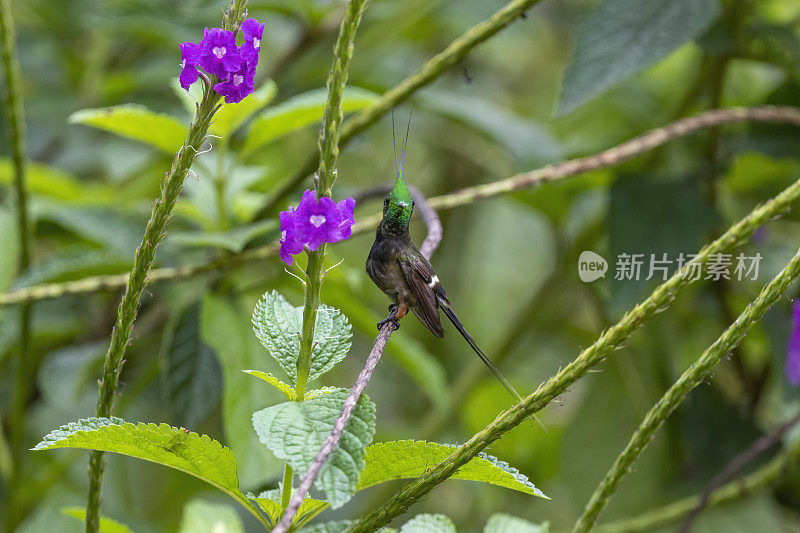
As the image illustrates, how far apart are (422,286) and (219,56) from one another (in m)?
0.16

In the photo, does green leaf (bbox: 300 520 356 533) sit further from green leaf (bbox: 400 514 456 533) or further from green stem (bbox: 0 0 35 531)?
green stem (bbox: 0 0 35 531)

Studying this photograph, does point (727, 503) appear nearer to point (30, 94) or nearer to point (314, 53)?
point (314, 53)

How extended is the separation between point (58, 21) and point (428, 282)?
1.44 metres

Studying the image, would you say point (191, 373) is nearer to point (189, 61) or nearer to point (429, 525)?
point (429, 525)

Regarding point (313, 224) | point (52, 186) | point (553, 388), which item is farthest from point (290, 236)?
point (52, 186)

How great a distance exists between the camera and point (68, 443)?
0.42 metres

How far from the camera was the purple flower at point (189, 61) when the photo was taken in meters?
0.39

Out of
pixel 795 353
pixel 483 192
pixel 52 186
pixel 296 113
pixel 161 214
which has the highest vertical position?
pixel 52 186

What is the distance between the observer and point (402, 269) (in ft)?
1.41

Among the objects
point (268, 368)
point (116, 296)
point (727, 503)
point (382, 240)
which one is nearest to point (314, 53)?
point (116, 296)

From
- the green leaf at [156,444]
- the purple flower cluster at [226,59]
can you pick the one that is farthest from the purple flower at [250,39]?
the green leaf at [156,444]

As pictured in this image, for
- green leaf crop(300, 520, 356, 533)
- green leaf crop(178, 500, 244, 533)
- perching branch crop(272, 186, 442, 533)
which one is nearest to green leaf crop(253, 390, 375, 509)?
perching branch crop(272, 186, 442, 533)

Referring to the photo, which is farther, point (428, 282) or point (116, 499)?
point (116, 499)

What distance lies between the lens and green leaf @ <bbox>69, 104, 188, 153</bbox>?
82 centimetres
